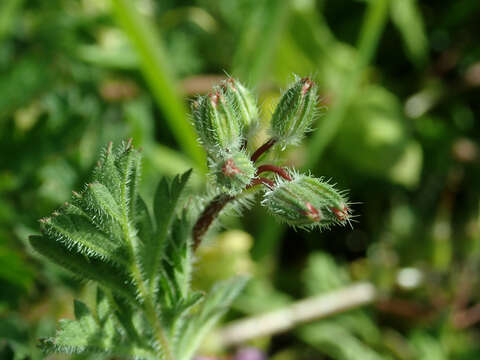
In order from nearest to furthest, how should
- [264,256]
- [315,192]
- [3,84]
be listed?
[315,192] → [3,84] → [264,256]

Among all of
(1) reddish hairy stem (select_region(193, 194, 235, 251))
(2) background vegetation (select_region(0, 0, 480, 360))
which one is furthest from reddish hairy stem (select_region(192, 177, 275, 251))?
(2) background vegetation (select_region(0, 0, 480, 360))

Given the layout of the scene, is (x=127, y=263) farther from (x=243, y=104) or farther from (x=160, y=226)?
(x=243, y=104)

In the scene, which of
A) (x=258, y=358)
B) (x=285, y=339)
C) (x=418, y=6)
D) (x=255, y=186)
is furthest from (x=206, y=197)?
(x=418, y=6)

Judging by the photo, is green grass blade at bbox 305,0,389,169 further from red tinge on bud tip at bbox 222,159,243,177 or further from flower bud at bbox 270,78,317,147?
red tinge on bud tip at bbox 222,159,243,177

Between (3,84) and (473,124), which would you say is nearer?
(3,84)

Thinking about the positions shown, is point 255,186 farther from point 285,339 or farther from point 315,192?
point 285,339


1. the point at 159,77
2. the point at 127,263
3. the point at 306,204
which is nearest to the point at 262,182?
the point at 306,204

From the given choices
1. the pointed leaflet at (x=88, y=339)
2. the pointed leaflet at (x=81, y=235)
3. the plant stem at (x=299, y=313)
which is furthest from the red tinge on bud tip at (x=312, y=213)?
the plant stem at (x=299, y=313)
